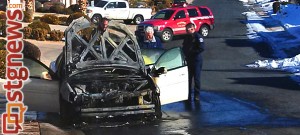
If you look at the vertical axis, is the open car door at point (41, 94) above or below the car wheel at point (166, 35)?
above

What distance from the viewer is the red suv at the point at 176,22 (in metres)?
28.9

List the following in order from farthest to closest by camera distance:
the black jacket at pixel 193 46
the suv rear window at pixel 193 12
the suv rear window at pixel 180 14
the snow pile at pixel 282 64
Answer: the suv rear window at pixel 193 12 < the suv rear window at pixel 180 14 < the snow pile at pixel 282 64 < the black jacket at pixel 193 46

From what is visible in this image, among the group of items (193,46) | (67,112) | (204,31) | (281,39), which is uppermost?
(193,46)

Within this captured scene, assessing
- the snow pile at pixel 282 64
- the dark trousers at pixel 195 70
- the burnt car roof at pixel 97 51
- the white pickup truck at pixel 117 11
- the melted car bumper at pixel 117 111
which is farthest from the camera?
the white pickup truck at pixel 117 11

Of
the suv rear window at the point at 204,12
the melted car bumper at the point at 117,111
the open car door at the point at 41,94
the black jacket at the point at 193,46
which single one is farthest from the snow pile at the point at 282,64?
the suv rear window at the point at 204,12

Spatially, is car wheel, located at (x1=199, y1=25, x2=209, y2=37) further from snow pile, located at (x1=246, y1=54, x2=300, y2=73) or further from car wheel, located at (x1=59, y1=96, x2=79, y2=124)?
car wheel, located at (x1=59, y1=96, x2=79, y2=124)

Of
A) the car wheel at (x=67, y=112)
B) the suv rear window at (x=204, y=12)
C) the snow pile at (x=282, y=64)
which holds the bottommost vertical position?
the snow pile at (x=282, y=64)

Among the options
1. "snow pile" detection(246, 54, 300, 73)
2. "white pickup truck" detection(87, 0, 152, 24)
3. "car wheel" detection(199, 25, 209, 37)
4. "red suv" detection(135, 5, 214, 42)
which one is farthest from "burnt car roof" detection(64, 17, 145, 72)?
"white pickup truck" detection(87, 0, 152, 24)

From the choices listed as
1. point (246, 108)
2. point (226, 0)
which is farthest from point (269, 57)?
point (226, 0)

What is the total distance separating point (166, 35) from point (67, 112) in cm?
1974

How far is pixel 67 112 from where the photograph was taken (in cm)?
969

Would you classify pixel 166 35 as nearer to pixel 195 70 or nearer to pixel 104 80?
pixel 195 70

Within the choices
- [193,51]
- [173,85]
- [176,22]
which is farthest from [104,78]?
[176,22]

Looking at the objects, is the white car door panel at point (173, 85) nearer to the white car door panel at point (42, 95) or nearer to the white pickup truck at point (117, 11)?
the white car door panel at point (42, 95)
